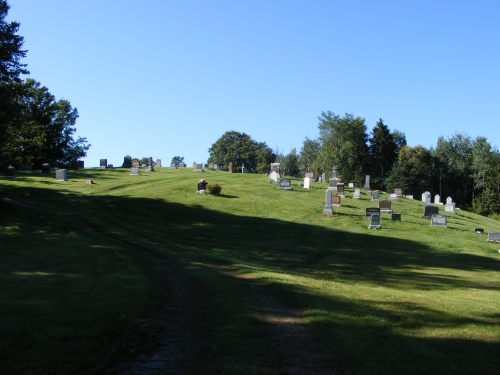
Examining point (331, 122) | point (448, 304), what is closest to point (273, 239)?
point (448, 304)

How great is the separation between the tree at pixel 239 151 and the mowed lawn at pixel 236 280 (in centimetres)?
6321

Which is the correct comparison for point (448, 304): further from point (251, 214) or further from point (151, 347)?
point (251, 214)

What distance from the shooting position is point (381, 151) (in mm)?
79688

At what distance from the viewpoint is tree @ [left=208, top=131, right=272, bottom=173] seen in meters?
97.0

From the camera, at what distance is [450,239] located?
85.6 ft

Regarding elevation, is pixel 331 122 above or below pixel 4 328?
above

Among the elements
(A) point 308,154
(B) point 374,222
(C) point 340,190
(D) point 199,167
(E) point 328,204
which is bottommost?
(B) point 374,222

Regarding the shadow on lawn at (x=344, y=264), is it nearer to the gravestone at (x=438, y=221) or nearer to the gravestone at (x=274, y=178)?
the gravestone at (x=438, y=221)

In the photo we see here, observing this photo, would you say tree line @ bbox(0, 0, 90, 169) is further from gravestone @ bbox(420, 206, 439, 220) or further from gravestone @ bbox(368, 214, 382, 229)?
gravestone @ bbox(420, 206, 439, 220)

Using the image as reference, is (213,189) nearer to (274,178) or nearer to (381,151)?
(274,178)

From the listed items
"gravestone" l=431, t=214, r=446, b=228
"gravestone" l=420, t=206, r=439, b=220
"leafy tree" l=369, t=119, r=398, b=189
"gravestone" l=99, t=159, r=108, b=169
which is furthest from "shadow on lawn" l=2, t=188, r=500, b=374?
"leafy tree" l=369, t=119, r=398, b=189

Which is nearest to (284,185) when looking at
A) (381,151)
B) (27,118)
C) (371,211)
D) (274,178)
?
(274,178)

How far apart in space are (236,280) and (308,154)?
3255 inches

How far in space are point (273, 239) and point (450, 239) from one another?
987cm
